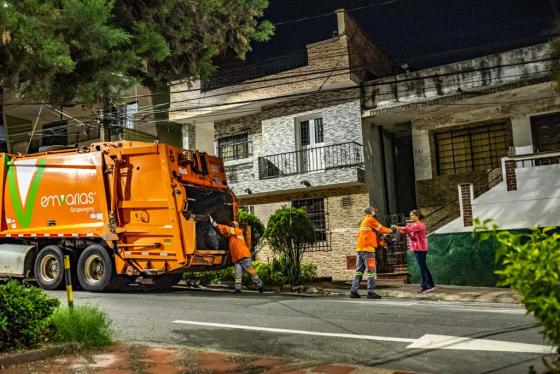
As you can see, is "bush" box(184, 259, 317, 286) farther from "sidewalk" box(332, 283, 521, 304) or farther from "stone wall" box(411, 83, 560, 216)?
"stone wall" box(411, 83, 560, 216)

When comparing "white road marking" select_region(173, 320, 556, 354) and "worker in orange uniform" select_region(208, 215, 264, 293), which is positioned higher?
"worker in orange uniform" select_region(208, 215, 264, 293)

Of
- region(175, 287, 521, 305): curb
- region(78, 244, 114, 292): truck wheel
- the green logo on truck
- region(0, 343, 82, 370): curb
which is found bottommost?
region(175, 287, 521, 305): curb

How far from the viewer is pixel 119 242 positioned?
479 inches

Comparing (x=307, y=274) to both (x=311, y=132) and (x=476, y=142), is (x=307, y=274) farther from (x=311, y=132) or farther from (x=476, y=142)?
(x=476, y=142)

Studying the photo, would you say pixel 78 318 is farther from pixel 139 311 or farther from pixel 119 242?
pixel 119 242

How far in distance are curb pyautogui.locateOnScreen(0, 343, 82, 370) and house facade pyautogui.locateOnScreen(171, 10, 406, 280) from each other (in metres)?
13.1

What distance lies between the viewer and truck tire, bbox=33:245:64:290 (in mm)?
13164

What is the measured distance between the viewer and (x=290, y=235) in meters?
15.2

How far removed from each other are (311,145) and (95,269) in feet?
33.8

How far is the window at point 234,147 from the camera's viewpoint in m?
22.0

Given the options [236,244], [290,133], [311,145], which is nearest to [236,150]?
[290,133]

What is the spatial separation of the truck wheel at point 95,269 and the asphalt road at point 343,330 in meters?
2.17

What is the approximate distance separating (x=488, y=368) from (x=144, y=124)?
67.6 feet

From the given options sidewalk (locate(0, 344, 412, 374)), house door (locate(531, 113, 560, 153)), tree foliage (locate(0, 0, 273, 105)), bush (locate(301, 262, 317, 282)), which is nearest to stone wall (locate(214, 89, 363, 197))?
bush (locate(301, 262, 317, 282))
